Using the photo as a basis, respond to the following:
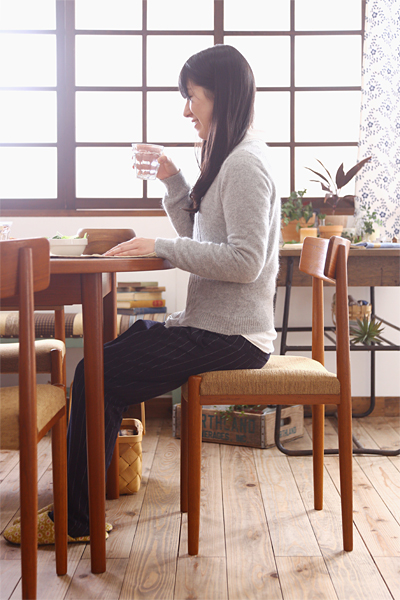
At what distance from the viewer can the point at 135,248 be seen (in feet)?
4.57

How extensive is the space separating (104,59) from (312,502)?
2.47 m

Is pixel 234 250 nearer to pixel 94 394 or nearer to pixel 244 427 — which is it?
pixel 94 394

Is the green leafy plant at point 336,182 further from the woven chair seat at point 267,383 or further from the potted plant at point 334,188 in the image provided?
the woven chair seat at point 267,383

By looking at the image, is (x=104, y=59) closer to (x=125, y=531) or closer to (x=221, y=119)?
(x=221, y=119)

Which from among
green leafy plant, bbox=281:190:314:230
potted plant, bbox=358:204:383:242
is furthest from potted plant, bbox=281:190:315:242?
potted plant, bbox=358:204:383:242

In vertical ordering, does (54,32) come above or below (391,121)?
above

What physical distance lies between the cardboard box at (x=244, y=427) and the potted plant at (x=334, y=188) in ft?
2.82

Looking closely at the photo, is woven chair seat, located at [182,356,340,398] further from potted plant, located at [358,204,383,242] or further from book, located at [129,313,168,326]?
potted plant, located at [358,204,383,242]

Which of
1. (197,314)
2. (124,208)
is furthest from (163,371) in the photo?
(124,208)

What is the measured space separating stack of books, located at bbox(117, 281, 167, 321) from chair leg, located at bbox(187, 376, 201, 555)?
130cm

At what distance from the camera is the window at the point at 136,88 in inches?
116

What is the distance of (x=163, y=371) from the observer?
55.6 inches

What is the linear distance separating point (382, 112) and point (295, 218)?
680mm

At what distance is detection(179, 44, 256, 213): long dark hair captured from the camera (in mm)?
1457
